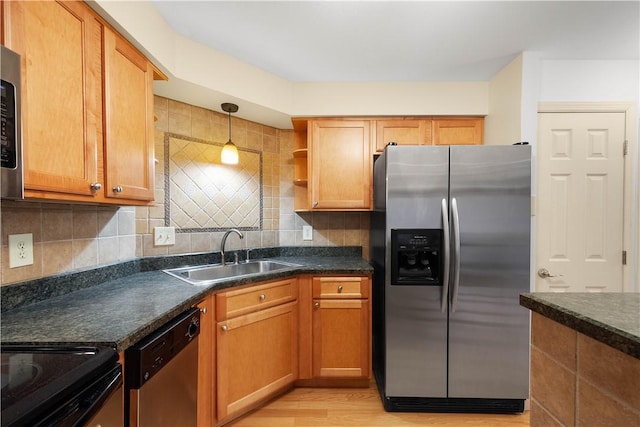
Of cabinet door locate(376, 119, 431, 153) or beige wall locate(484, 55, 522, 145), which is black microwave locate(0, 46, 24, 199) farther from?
beige wall locate(484, 55, 522, 145)

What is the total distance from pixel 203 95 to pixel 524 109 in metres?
2.22

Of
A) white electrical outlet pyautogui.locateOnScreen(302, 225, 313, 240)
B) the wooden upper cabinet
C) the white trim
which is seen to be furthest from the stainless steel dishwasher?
the white trim

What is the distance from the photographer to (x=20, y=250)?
43.2 inches

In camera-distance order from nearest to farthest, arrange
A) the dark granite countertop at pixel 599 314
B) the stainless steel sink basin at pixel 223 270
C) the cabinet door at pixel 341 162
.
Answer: the dark granite countertop at pixel 599 314
the stainless steel sink basin at pixel 223 270
the cabinet door at pixel 341 162

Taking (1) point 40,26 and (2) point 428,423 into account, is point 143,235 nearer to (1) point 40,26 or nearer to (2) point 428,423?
(1) point 40,26

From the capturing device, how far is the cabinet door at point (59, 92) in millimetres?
856

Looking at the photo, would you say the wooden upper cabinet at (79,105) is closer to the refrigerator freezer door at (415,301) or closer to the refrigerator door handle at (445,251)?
the refrigerator freezer door at (415,301)

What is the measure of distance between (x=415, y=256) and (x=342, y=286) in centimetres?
54

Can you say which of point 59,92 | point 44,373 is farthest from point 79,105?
point 44,373

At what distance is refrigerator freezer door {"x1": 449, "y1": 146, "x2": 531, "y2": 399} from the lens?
1.65m

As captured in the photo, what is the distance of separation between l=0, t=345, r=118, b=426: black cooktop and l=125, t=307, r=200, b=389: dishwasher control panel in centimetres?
13

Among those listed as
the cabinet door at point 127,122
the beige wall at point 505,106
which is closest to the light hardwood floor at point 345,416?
the cabinet door at point 127,122

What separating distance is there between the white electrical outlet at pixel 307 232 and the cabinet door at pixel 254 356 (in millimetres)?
773

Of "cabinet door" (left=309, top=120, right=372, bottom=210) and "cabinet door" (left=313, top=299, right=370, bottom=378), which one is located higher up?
"cabinet door" (left=309, top=120, right=372, bottom=210)
